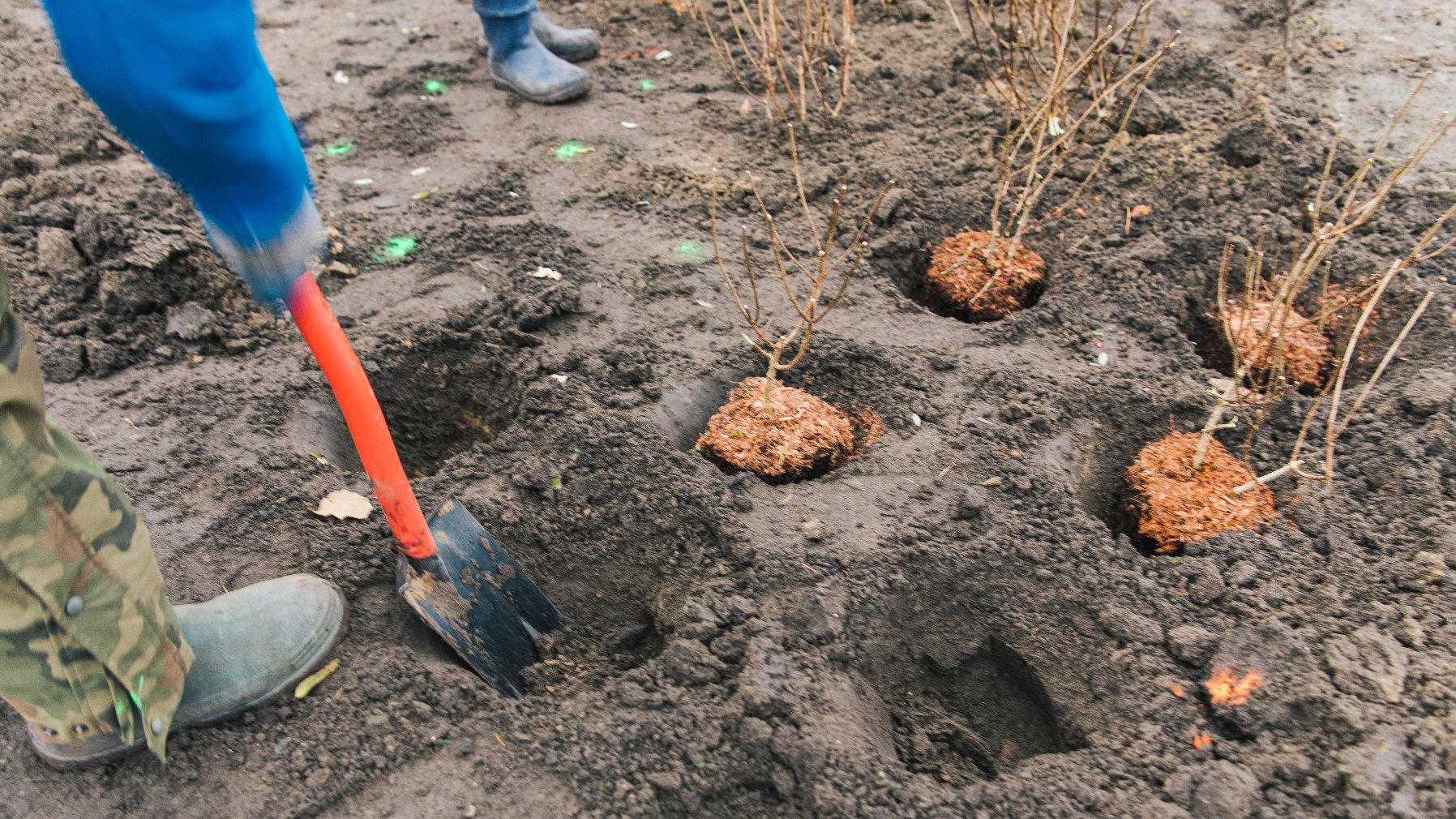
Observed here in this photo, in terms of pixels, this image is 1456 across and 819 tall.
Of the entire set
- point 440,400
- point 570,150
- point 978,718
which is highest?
point 570,150

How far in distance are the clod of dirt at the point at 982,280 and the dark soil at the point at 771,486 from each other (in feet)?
0.30

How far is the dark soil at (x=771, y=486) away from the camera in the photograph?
70.6 inches

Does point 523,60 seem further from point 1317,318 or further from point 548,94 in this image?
point 1317,318

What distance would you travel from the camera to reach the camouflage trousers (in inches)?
58.4

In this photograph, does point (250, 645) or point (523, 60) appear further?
point (523, 60)

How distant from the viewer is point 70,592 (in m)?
1.58

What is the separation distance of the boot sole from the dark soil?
0.94 feet

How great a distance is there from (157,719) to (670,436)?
4.16 feet

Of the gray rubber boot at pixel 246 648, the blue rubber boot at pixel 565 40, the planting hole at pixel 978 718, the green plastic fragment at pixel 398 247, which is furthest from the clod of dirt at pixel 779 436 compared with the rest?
the blue rubber boot at pixel 565 40

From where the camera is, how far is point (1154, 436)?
2.51m

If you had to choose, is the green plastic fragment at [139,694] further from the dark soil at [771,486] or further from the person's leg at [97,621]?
the dark soil at [771,486]

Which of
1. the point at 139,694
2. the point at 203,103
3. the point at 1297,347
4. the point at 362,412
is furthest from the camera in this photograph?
the point at 1297,347

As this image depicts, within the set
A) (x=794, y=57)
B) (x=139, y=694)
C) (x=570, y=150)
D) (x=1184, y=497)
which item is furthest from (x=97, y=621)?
(x=794, y=57)

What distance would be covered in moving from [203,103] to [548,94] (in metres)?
2.80
